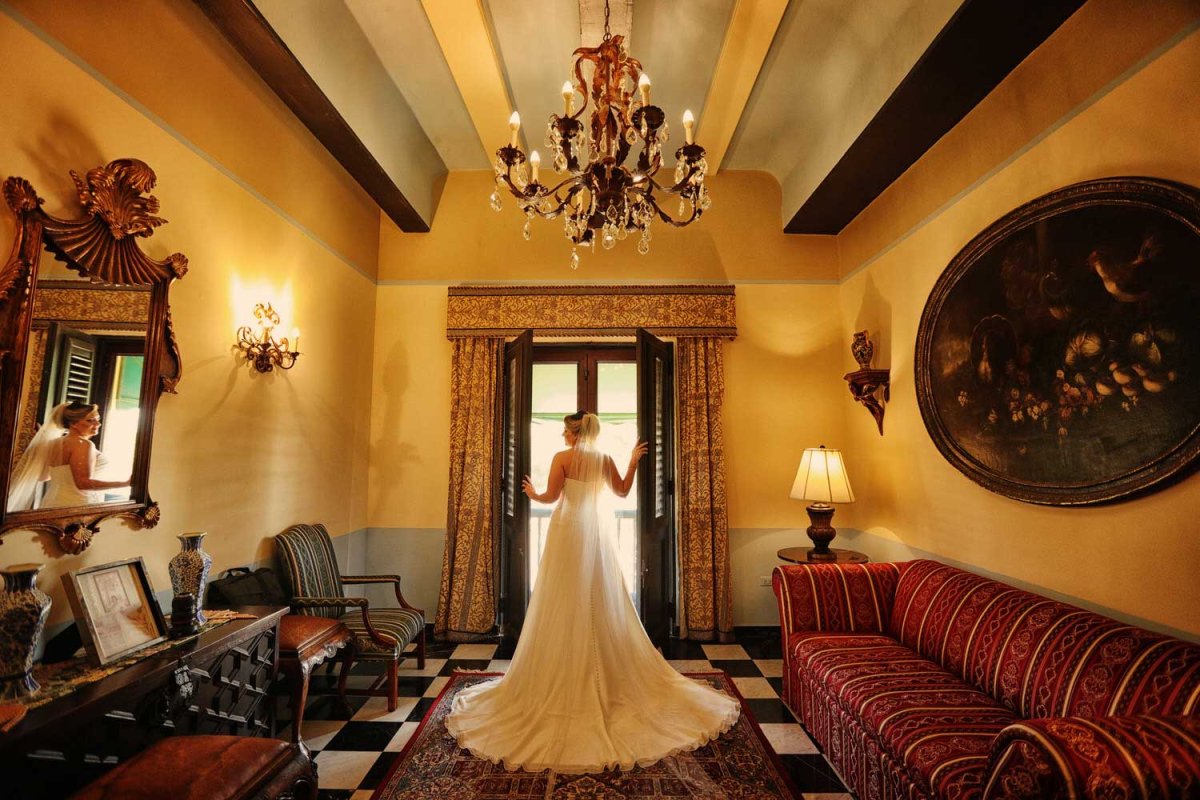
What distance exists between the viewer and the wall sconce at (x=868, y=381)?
152 inches

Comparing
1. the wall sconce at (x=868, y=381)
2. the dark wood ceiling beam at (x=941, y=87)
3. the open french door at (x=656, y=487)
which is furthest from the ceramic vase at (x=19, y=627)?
the wall sconce at (x=868, y=381)

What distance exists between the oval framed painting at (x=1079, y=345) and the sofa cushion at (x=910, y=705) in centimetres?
94

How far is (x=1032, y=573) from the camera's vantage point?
8.41 feet

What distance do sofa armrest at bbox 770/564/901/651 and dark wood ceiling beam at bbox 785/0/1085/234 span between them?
2587 mm

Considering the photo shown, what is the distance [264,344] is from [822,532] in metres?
3.72

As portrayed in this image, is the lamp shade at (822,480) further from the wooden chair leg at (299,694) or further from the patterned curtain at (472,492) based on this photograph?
the wooden chair leg at (299,694)

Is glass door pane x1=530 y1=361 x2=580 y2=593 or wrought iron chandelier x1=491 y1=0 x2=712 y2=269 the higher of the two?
wrought iron chandelier x1=491 y1=0 x2=712 y2=269

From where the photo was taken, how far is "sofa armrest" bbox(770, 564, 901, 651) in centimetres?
314

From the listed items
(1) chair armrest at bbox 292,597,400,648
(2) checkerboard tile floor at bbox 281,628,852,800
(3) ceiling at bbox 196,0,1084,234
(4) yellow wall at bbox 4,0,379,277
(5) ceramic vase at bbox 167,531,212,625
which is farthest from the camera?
(1) chair armrest at bbox 292,597,400,648

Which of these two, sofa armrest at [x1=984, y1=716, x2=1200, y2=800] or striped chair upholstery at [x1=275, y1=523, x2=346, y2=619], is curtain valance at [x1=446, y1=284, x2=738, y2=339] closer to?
striped chair upholstery at [x1=275, y1=523, x2=346, y2=619]

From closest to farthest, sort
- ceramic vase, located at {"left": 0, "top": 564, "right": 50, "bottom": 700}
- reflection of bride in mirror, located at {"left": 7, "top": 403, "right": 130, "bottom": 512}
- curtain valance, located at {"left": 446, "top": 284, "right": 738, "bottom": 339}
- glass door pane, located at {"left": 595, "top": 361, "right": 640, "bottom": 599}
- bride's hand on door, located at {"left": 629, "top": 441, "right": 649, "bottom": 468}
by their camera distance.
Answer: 1. ceramic vase, located at {"left": 0, "top": 564, "right": 50, "bottom": 700}
2. reflection of bride in mirror, located at {"left": 7, "top": 403, "right": 130, "bottom": 512}
3. bride's hand on door, located at {"left": 629, "top": 441, "right": 649, "bottom": 468}
4. curtain valance, located at {"left": 446, "top": 284, "right": 738, "bottom": 339}
5. glass door pane, located at {"left": 595, "top": 361, "right": 640, "bottom": 599}

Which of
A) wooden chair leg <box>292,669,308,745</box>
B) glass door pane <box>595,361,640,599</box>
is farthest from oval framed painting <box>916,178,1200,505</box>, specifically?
wooden chair leg <box>292,669,308,745</box>

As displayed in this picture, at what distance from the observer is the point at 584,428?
334 centimetres

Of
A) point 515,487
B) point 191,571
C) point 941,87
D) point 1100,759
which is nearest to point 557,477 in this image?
point 515,487
